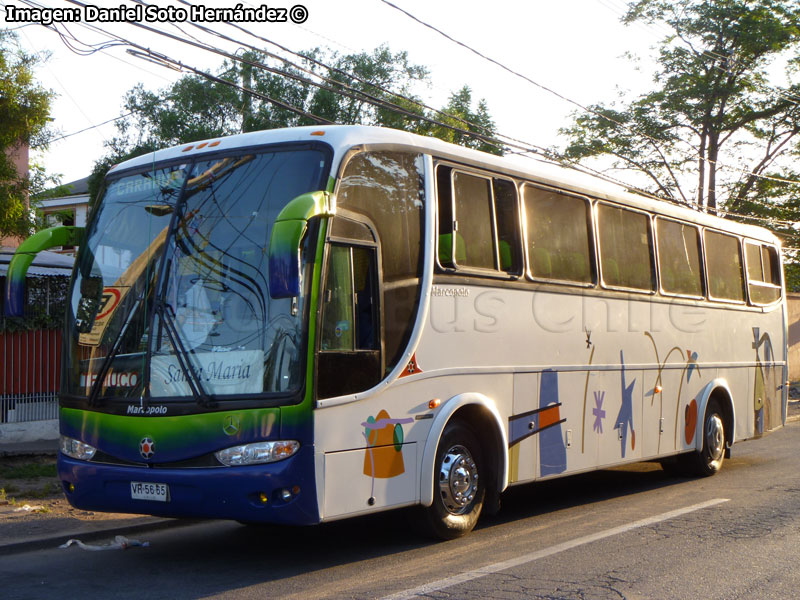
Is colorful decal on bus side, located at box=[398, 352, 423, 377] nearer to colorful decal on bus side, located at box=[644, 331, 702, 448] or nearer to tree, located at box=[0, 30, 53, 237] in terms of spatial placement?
colorful decal on bus side, located at box=[644, 331, 702, 448]

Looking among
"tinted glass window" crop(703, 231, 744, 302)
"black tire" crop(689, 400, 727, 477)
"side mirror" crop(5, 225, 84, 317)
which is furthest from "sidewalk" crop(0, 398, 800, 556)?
"tinted glass window" crop(703, 231, 744, 302)

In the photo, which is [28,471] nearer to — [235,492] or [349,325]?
[235,492]

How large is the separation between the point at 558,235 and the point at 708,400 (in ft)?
14.7

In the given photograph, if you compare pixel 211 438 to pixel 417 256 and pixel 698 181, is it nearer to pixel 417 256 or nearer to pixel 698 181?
pixel 417 256

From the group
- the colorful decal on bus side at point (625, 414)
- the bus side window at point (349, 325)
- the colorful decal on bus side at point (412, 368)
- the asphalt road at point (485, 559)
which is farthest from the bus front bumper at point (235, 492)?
the colorful decal on bus side at point (625, 414)

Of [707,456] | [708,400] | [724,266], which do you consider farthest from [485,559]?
[724,266]

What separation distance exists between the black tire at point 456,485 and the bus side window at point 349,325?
1193mm

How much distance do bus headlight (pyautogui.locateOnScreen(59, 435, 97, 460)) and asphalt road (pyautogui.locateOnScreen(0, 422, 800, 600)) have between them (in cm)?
84

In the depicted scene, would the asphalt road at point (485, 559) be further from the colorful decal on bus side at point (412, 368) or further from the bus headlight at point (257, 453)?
the colorful decal on bus side at point (412, 368)

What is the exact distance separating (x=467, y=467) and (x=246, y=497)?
7.61 feet

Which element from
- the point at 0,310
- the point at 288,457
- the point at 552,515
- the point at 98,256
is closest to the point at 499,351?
the point at 552,515

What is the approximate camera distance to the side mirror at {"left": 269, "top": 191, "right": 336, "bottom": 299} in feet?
18.1

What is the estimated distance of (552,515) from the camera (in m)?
9.42

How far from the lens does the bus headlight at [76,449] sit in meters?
7.13
